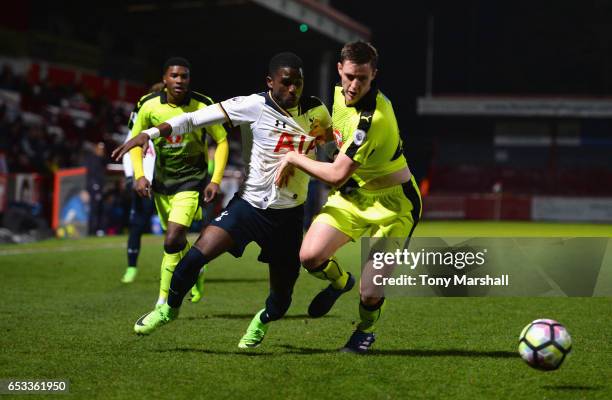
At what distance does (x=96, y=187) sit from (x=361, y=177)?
1384cm

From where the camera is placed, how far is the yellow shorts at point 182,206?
8.23 meters

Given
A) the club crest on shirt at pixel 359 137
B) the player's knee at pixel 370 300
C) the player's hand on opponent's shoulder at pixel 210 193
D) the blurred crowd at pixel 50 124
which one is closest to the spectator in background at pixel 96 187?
the blurred crowd at pixel 50 124

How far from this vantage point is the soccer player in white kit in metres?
6.49

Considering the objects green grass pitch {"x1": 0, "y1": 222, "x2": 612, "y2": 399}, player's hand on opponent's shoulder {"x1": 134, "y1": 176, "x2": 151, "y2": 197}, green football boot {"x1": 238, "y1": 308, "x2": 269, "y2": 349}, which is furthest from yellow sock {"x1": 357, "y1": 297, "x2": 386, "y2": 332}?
player's hand on opponent's shoulder {"x1": 134, "y1": 176, "x2": 151, "y2": 197}

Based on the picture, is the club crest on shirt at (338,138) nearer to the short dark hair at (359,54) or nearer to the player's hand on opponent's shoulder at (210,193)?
the short dark hair at (359,54)

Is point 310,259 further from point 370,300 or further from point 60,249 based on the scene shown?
point 60,249

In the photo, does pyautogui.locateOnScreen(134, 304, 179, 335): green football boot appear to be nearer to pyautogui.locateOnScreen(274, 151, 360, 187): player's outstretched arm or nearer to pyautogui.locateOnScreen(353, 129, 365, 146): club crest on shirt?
pyautogui.locateOnScreen(274, 151, 360, 187): player's outstretched arm

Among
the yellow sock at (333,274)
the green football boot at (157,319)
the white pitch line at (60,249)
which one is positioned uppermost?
the yellow sock at (333,274)

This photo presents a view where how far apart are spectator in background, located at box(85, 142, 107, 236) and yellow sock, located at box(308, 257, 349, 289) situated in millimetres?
11957

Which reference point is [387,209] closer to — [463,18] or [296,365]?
[296,365]

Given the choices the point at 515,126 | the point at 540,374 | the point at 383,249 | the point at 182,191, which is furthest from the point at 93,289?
the point at 515,126

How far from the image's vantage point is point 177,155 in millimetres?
8578

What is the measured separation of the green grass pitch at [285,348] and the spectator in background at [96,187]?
788cm

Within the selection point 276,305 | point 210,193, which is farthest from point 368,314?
point 210,193
